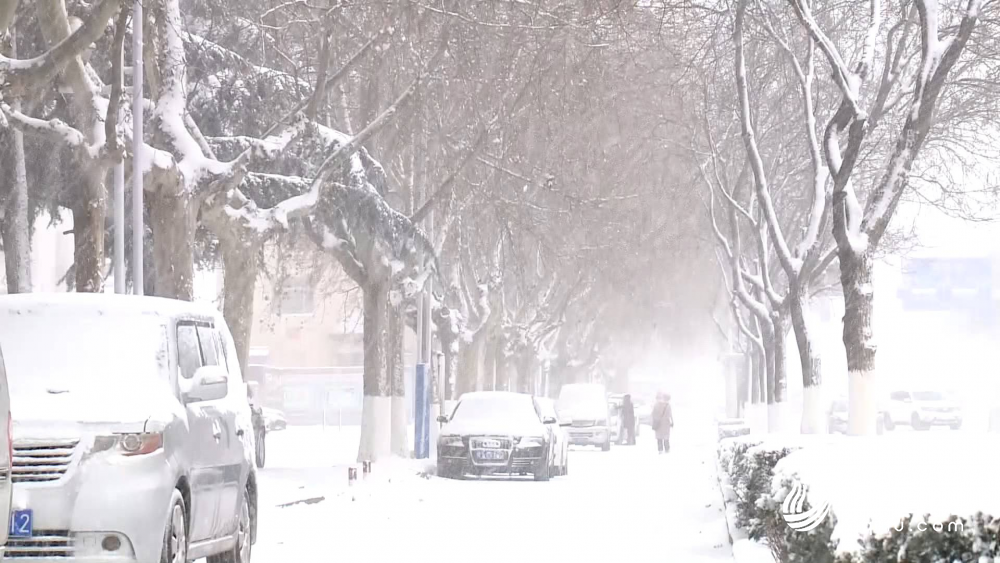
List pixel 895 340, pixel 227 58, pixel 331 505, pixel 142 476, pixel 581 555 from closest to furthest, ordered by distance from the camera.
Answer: pixel 142 476 < pixel 581 555 < pixel 331 505 < pixel 227 58 < pixel 895 340

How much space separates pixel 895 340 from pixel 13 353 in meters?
108

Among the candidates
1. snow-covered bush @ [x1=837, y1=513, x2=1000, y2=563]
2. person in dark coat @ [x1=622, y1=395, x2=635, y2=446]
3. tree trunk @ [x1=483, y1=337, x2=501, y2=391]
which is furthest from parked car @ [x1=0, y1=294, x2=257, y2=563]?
person in dark coat @ [x1=622, y1=395, x2=635, y2=446]

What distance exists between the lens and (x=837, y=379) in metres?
106

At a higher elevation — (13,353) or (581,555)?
(13,353)

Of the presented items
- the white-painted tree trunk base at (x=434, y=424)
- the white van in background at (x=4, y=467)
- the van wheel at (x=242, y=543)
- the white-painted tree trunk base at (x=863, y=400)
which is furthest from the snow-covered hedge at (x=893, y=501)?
the white-painted tree trunk base at (x=434, y=424)

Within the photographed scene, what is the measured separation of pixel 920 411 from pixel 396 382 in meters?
30.2

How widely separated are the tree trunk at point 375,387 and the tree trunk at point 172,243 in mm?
9935

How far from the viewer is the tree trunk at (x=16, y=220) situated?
2314cm

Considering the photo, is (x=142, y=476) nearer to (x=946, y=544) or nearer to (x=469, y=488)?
(x=946, y=544)

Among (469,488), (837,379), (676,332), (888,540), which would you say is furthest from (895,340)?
Result: (888,540)

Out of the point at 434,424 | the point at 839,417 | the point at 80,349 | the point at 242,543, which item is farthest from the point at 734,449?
the point at 839,417

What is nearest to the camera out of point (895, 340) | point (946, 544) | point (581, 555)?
point (946, 544)

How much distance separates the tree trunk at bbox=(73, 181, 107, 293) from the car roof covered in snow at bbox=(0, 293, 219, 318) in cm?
934

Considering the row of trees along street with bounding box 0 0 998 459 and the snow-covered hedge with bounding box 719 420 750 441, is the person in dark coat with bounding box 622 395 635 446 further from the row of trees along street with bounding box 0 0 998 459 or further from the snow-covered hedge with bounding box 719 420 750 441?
the row of trees along street with bounding box 0 0 998 459
